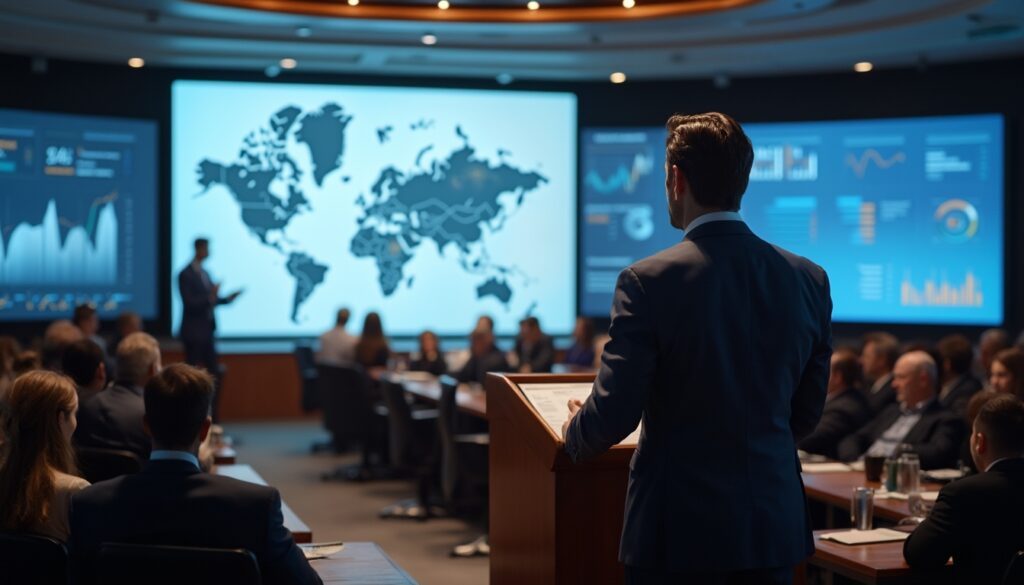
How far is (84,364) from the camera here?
16.4 ft

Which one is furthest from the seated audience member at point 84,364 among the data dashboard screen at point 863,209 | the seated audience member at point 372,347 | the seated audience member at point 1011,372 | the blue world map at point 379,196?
the blue world map at point 379,196

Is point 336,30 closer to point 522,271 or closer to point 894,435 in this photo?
point 522,271

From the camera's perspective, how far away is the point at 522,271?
1329 cm

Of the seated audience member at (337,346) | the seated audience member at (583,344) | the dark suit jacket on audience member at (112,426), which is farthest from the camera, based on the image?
the seated audience member at (337,346)

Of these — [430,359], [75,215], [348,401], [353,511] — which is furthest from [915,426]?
[75,215]

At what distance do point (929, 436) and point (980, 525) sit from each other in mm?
2308

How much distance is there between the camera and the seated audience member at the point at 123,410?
14.9 ft

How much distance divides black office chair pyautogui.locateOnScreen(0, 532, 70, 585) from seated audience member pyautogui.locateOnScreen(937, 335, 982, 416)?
16.2ft

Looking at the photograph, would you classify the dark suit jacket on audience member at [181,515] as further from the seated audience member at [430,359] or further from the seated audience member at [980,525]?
the seated audience member at [430,359]

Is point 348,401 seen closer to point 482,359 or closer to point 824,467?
point 482,359

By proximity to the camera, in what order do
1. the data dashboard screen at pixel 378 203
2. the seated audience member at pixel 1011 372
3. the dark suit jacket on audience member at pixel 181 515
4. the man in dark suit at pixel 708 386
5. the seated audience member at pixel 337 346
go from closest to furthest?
the man in dark suit at pixel 708 386 < the dark suit jacket on audience member at pixel 181 515 < the seated audience member at pixel 1011 372 < the seated audience member at pixel 337 346 < the data dashboard screen at pixel 378 203

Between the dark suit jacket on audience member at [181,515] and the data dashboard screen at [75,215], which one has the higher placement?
the data dashboard screen at [75,215]

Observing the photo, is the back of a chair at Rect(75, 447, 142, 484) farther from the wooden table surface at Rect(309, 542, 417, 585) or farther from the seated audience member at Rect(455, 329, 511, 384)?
the seated audience member at Rect(455, 329, 511, 384)

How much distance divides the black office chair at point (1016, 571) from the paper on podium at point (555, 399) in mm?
1045
